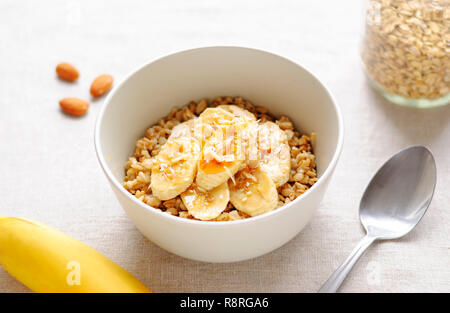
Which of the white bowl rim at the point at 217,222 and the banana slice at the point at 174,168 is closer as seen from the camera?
the white bowl rim at the point at 217,222

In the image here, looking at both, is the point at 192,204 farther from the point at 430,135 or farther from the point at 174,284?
the point at 430,135

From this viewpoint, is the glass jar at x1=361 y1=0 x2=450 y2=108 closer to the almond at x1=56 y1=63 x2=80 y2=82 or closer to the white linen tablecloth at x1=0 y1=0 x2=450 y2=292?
the white linen tablecloth at x1=0 y1=0 x2=450 y2=292

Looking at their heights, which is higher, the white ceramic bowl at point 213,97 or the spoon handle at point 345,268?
the white ceramic bowl at point 213,97

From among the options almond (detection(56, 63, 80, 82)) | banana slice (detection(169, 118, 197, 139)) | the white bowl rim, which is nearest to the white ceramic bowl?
the white bowl rim

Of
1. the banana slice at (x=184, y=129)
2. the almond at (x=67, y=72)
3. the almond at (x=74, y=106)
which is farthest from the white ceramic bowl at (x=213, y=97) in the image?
the almond at (x=67, y=72)

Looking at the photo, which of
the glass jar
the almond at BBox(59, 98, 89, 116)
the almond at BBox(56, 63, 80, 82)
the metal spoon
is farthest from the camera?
the almond at BBox(56, 63, 80, 82)

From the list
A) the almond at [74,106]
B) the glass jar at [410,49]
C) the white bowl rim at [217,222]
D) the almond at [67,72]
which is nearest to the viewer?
the white bowl rim at [217,222]

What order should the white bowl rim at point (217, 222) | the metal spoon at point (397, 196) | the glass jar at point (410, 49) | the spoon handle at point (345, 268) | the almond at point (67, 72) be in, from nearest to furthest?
the white bowl rim at point (217, 222), the spoon handle at point (345, 268), the metal spoon at point (397, 196), the glass jar at point (410, 49), the almond at point (67, 72)

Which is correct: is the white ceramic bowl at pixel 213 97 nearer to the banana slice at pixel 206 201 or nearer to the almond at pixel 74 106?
the banana slice at pixel 206 201
